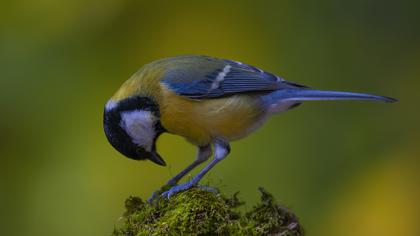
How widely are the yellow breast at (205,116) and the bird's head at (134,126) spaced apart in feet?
0.18

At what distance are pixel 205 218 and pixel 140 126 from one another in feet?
2.42

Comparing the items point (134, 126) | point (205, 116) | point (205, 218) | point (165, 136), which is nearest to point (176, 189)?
point (205, 218)

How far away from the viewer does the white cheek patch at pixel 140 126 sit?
252 centimetres

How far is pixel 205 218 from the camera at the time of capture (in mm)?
1930

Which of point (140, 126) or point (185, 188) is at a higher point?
point (140, 126)

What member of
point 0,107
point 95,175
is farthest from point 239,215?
point 0,107

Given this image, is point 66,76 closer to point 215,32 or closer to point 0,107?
point 0,107

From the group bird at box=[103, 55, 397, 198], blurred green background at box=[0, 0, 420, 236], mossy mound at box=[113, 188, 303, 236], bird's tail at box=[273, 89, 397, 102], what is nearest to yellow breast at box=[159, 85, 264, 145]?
bird at box=[103, 55, 397, 198]

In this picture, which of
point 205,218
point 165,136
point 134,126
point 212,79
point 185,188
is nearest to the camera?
point 205,218

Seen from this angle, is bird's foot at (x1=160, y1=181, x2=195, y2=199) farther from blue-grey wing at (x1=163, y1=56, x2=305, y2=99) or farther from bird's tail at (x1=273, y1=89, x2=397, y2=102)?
bird's tail at (x1=273, y1=89, x2=397, y2=102)

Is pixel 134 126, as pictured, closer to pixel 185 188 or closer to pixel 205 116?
pixel 205 116

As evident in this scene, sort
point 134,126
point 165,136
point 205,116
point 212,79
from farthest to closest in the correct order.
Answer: point 165,136 < point 212,79 < point 205,116 < point 134,126

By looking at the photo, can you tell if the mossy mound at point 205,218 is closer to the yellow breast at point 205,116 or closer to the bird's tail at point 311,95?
the yellow breast at point 205,116

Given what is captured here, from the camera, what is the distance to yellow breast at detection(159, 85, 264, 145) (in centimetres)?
266
